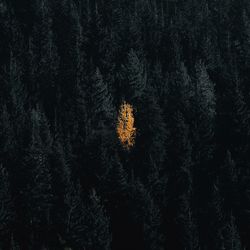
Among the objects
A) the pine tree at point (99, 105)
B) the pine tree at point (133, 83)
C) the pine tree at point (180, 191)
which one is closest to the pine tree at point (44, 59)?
the pine tree at point (99, 105)

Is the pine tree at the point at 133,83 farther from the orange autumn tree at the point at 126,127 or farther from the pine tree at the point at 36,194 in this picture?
the pine tree at the point at 36,194

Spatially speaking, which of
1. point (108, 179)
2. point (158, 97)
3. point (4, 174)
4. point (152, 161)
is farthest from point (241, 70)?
point (4, 174)

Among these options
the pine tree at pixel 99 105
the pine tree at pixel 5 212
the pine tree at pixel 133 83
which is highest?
the pine tree at pixel 133 83

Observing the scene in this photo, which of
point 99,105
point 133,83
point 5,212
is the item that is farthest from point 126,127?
point 5,212

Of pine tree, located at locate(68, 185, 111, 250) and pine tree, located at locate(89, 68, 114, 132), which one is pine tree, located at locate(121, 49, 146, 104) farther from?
pine tree, located at locate(68, 185, 111, 250)

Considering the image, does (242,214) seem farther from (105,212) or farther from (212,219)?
(105,212)

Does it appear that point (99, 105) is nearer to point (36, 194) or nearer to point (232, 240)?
point (36, 194)
